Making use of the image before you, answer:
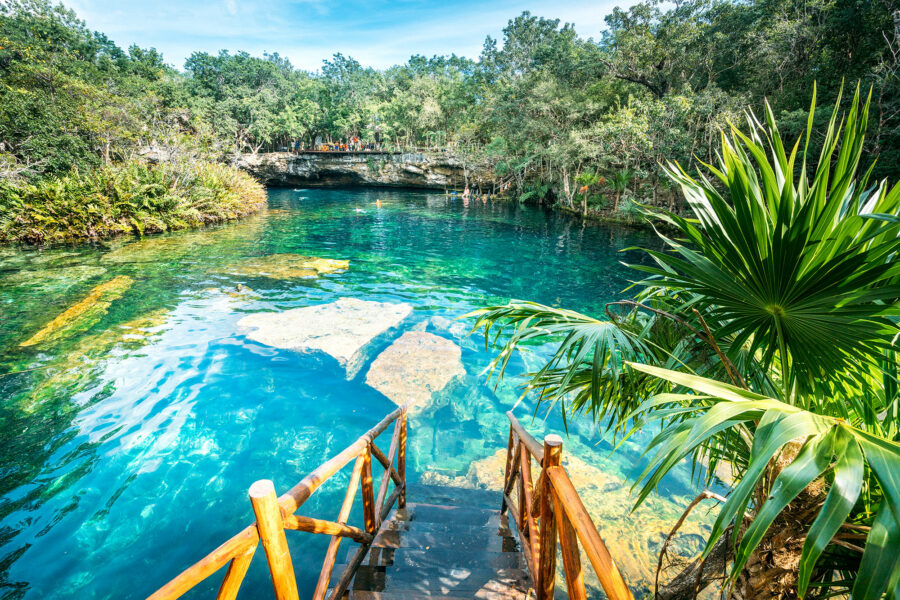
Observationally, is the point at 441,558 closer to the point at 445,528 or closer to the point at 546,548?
the point at 445,528

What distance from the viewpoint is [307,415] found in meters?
6.56

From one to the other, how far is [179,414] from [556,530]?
21.4 ft

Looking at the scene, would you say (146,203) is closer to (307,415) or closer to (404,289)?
(404,289)

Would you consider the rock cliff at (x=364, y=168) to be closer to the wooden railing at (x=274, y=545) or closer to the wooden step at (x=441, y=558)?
the wooden step at (x=441, y=558)

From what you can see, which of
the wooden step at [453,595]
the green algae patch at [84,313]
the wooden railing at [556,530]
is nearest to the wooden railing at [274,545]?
the wooden step at [453,595]

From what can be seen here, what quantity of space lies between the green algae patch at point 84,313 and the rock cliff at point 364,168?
35839 millimetres

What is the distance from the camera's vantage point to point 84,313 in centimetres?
955

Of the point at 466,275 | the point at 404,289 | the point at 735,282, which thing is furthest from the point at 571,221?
the point at 735,282

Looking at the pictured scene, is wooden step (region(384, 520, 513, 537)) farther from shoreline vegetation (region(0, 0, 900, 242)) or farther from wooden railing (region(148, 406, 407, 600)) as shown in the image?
shoreline vegetation (region(0, 0, 900, 242))

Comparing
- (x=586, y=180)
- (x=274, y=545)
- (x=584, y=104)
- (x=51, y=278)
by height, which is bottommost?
(x=51, y=278)

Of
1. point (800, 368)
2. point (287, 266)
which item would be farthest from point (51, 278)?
point (800, 368)

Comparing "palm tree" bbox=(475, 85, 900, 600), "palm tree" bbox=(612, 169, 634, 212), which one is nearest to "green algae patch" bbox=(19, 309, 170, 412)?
"palm tree" bbox=(475, 85, 900, 600)

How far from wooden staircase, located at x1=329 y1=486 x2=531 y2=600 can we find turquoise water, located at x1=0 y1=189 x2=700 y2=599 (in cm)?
130

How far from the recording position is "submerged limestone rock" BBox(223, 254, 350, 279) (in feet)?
44.9
